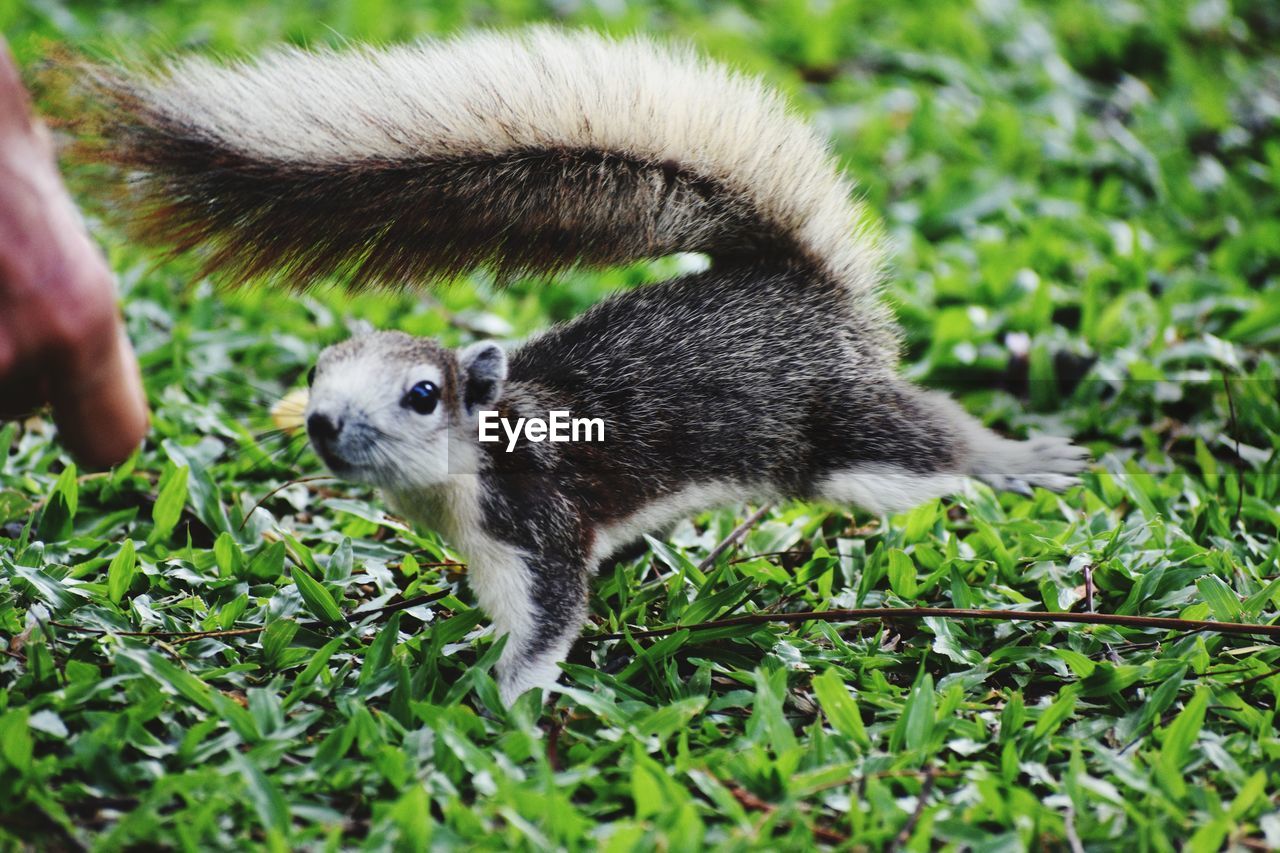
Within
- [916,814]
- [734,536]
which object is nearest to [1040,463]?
[734,536]

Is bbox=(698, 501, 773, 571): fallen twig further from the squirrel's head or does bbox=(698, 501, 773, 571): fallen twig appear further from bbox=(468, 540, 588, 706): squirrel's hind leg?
the squirrel's head

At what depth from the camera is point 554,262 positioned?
3.19m

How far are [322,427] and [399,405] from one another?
0.67 feet

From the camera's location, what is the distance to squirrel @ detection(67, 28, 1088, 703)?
9.02 feet

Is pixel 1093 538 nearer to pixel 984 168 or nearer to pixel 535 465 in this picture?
pixel 535 465

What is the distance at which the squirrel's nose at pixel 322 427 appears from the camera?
2.74m

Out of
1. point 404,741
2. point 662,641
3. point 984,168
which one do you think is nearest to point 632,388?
point 662,641

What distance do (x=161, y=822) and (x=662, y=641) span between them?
128cm

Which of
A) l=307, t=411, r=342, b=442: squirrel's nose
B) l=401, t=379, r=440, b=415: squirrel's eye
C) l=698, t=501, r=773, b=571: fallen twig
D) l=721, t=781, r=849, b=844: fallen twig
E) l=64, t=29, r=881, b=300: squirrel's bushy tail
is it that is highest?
l=64, t=29, r=881, b=300: squirrel's bushy tail

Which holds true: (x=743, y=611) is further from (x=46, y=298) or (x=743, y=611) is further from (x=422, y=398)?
(x=46, y=298)

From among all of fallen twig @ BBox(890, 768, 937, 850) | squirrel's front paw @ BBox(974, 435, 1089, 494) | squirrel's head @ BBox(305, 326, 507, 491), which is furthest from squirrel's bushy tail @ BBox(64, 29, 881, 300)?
fallen twig @ BBox(890, 768, 937, 850)

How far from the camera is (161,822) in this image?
2436 mm

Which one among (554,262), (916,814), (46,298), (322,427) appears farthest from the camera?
(554,262)

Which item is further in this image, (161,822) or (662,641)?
(662,641)
